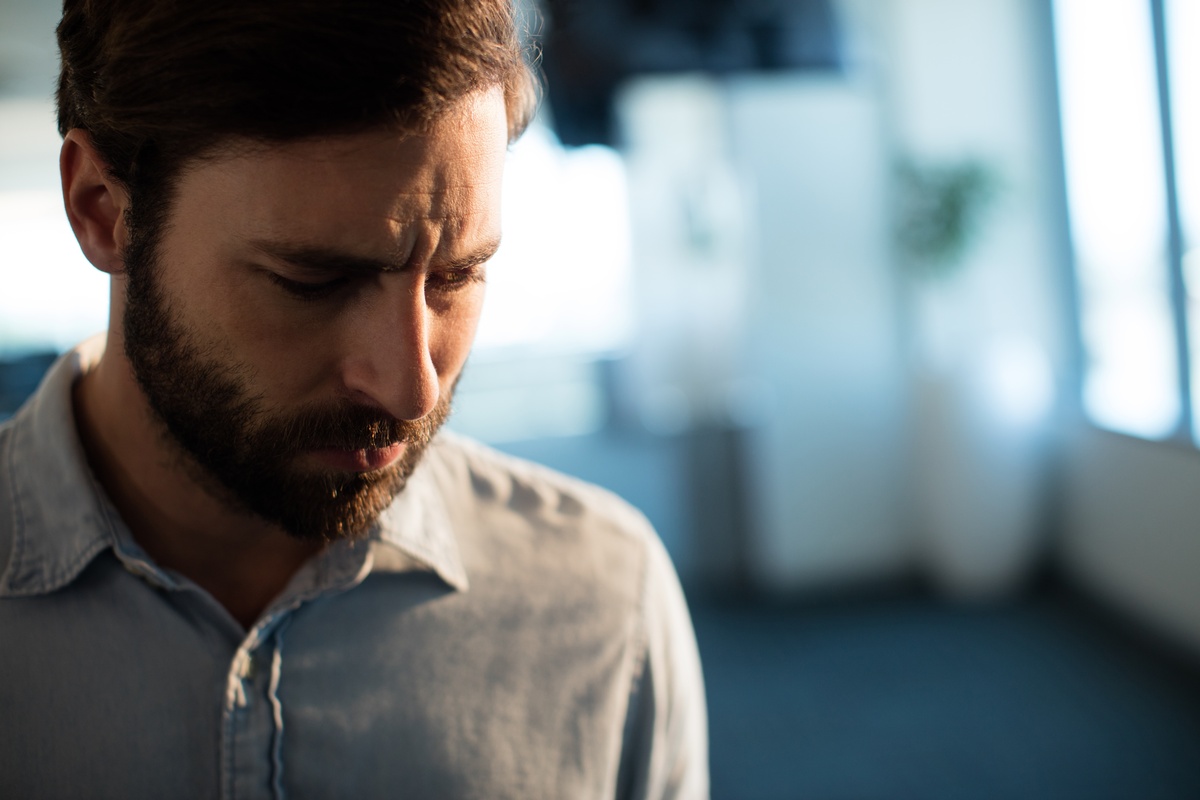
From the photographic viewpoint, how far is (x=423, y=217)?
2.57 ft

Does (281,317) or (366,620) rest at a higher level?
Result: (281,317)

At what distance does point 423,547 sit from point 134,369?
0.34 m

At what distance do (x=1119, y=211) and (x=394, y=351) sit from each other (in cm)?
422

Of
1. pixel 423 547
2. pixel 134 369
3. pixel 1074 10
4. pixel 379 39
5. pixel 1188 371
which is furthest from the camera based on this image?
pixel 1074 10

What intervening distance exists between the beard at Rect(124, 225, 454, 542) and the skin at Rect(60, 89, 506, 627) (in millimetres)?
13

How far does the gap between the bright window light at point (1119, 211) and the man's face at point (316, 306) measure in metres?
3.78

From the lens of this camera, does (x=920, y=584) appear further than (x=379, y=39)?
Yes

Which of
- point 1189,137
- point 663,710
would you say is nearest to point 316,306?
point 663,710

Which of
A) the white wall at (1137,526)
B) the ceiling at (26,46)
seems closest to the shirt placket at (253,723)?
the ceiling at (26,46)

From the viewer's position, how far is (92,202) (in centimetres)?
87

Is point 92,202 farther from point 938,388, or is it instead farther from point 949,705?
point 938,388

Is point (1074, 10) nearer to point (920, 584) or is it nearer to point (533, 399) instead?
point (920, 584)

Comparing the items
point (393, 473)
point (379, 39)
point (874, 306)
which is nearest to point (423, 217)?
point (379, 39)

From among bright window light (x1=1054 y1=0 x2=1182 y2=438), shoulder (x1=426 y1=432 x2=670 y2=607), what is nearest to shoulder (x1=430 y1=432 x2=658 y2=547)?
shoulder (x1=426 y1=432 x2=670 y2=607)
